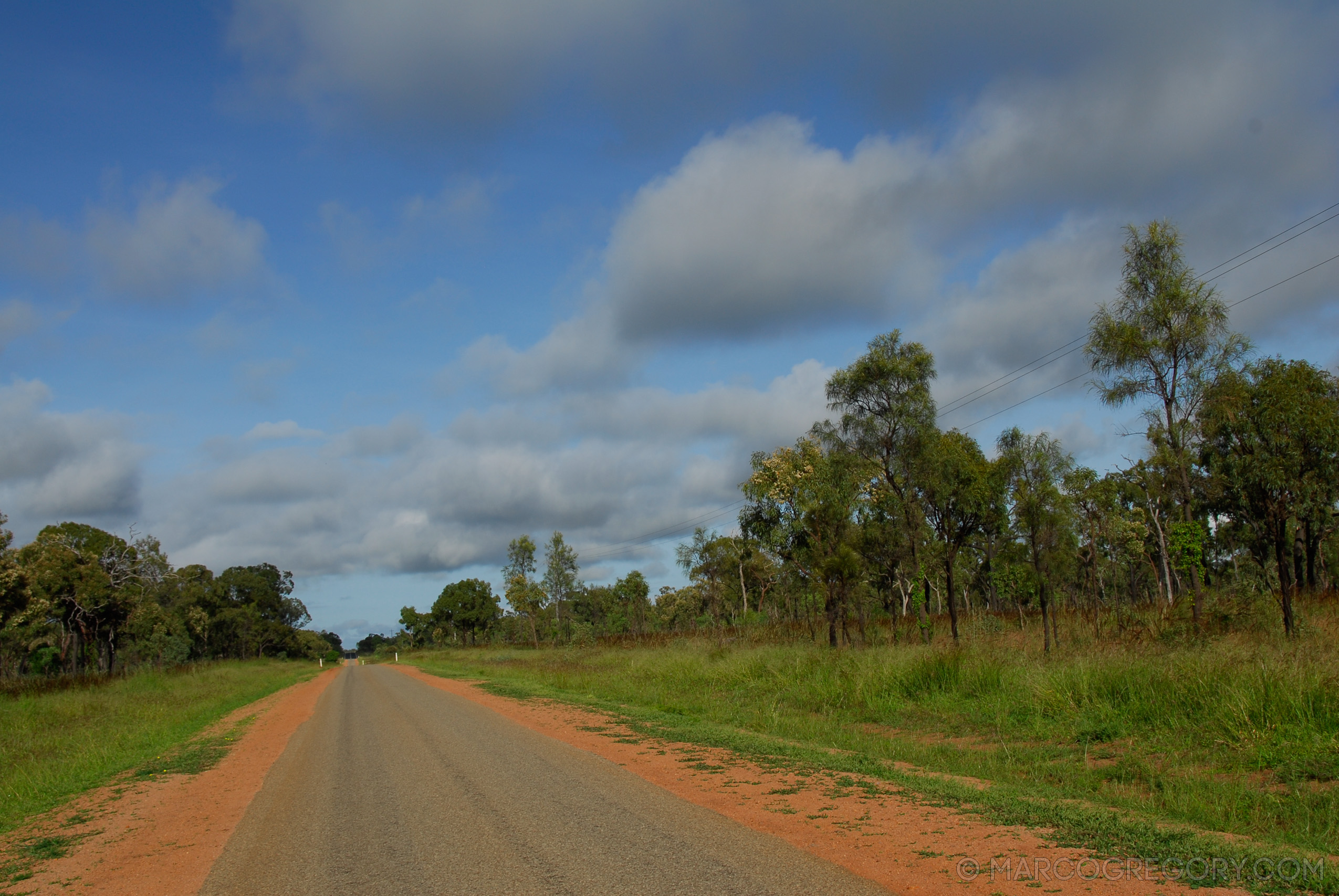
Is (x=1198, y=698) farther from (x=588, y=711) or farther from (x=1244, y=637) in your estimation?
(x=588, y=711)

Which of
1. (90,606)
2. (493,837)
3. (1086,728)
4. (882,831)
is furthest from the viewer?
(90,606)

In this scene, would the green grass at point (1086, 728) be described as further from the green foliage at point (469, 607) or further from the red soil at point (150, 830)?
the green foliage at point (469, 607)

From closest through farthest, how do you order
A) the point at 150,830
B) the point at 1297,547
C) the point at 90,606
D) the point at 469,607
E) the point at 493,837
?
1. the point at 493,837
2. the point at 150,830
3. the point at 1297,547
4. the point at 90,606
5. the point at 469,607

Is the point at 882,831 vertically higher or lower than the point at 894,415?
lower

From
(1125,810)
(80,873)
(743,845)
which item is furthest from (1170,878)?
(80,873)

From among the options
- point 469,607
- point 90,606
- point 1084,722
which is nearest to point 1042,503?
point 1084,722

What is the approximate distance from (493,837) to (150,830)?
157 inches

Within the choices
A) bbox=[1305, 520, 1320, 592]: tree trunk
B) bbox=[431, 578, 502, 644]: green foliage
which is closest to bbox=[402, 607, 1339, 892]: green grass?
bbox=[1305, 520, 1320, 592]: tree trunk

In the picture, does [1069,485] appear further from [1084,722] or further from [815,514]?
[1084,722]

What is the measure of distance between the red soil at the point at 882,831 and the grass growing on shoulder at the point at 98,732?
7.80m

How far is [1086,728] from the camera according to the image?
1027 centimetres

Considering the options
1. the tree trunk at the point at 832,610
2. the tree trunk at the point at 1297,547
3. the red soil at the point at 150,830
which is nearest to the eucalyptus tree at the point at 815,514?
the tree trunk at the point at 832,610

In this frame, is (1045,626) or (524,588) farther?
(524,588)

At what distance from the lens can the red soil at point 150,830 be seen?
19.6 feet
